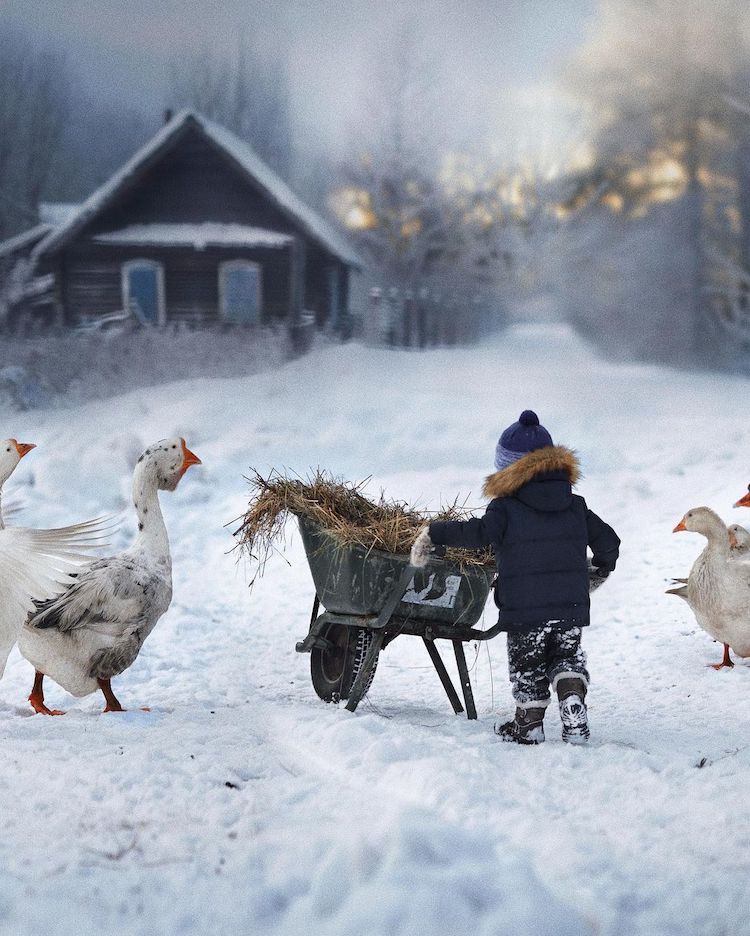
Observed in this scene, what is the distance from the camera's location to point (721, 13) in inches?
265

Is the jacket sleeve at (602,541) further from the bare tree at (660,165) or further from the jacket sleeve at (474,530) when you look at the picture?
the bare tree at (660,165)

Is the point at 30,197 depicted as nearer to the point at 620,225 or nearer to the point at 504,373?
the point at 504,373

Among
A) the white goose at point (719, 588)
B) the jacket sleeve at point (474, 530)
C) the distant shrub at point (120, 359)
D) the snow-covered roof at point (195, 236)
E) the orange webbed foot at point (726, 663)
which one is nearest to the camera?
the jacket sleeve at point (474, 530)

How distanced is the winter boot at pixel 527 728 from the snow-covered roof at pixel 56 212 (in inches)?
220

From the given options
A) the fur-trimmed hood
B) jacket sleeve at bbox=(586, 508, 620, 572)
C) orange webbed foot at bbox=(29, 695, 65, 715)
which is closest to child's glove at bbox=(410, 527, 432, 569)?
the fur-trimmed hood

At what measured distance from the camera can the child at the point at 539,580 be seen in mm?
2727

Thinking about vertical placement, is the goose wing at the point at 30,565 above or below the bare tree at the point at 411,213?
below

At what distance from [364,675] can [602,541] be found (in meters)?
0.84

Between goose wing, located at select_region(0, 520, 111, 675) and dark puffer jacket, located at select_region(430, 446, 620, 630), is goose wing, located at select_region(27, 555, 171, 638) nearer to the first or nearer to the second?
goose wing, located at select_region(0, 520, 111, 675)

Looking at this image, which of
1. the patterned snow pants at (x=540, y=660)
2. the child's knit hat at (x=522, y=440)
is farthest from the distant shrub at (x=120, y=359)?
the patterned snow pants at (x=540, y=660)

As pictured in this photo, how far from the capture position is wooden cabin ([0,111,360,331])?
6.98 m

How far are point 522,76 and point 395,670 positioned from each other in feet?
15.1

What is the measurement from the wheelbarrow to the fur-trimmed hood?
0.28 m

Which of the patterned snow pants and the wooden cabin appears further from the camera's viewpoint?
the wooden cabin
